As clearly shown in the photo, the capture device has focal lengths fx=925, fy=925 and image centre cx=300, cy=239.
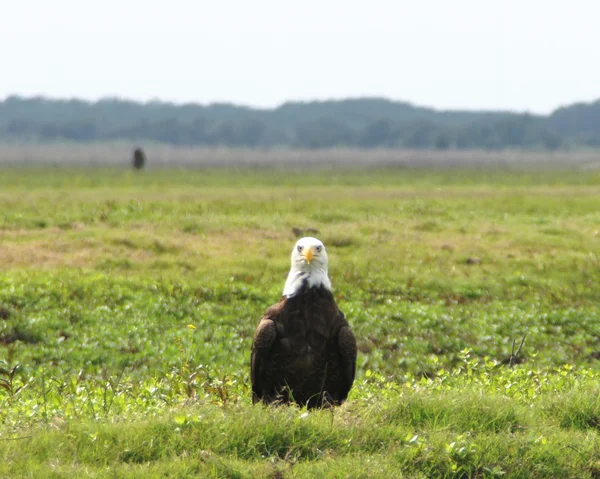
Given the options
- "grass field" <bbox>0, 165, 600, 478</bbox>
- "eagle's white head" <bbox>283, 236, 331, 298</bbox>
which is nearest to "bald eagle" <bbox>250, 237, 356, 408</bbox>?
"eagle's white head" <bbox>283, 236, 331, 298</bbox>

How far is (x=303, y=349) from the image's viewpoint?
31.0ft

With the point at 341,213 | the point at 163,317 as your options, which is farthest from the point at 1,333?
the point at 341,213

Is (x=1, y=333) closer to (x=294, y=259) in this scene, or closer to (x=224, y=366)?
(x=224, y=366)

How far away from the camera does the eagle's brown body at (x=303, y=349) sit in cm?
943

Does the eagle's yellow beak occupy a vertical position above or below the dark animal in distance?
above

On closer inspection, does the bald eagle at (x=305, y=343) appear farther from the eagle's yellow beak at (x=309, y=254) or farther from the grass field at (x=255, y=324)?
the grass field at (x=255, y=324)

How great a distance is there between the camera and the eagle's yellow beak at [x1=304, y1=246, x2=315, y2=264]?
9594 mm

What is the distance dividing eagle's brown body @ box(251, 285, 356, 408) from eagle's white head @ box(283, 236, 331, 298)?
66 millimetres

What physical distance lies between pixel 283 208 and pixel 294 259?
101 ft

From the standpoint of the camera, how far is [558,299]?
2428cm

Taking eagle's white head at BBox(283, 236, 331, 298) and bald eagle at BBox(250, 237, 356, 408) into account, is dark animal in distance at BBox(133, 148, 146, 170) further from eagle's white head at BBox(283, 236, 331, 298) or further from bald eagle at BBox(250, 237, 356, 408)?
bald eagle at BBox(250, 237, 356, 408)

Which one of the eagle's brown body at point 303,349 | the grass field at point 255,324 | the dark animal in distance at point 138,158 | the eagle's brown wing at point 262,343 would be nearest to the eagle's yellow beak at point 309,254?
the eagle's brown body at point 303,349

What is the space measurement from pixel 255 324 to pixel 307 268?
38.2 ft

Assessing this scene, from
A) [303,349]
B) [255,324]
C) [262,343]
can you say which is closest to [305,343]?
[303,349]
